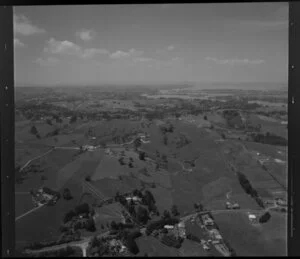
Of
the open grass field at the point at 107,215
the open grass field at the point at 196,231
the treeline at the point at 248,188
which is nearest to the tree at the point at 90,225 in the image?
the open grass field at the point at 107,215

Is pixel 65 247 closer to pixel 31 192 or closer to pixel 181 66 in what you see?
pixel 31 192

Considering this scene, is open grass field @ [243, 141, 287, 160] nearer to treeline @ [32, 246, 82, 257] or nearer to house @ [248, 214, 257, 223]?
house @ [248, 214, 257, 223]

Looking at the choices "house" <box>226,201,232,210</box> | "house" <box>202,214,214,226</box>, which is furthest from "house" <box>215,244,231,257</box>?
"house" <box>226,201,232,210</box>

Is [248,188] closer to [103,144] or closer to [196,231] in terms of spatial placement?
[196,231]

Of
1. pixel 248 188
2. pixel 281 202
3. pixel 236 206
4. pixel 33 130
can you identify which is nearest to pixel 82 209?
pixel 33 130

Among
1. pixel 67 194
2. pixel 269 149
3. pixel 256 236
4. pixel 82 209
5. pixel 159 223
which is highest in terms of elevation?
pixel 269 149

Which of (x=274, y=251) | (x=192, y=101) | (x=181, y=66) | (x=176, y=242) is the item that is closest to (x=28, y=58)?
(x=181, y=66)

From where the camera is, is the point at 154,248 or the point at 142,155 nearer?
the point at 154,248

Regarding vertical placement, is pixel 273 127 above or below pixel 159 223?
above
